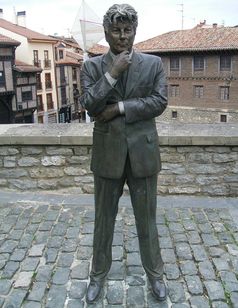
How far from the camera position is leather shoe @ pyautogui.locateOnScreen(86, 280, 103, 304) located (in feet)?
9.98

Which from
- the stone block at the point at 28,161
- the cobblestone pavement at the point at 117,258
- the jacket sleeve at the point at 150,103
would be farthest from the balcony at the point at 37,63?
the jacket sleeve at the point at 150,103

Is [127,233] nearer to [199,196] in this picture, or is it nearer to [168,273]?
[168,273]

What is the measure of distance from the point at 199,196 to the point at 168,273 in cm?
222

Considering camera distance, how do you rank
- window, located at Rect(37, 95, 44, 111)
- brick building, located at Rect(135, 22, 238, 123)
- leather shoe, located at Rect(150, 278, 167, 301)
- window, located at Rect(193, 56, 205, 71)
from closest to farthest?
leather shoe, located at Rect(150, 278, 167, 301) < brick building, located at Rect(135, 22, 238, 123) < window, located at Rect(193, 56, 205, 71) < window, located at Rect(37, 95, 44, 111)

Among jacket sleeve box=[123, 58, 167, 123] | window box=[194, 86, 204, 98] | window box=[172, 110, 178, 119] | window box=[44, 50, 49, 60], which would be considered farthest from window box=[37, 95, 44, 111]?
jacket sleeve box=[123, 58, 167, 123]

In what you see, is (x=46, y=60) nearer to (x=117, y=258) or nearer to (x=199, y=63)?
(x=199, y=63)

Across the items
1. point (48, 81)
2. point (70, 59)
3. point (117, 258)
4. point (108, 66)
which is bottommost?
point (117, 258)

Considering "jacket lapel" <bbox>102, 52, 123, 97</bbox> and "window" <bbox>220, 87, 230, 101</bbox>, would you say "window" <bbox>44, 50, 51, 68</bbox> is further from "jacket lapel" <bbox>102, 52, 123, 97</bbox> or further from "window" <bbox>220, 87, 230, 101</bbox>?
"jacket lapel" <bbox>102, 52, 123, 97</bbox>

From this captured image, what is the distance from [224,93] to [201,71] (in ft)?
8.57

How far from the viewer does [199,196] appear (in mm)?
5496

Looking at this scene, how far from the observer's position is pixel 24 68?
28281mm

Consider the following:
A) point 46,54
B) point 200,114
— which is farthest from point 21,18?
point 200,114

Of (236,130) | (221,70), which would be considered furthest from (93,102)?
(221,70)

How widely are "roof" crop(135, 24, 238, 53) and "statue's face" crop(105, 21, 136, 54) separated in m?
26.9
